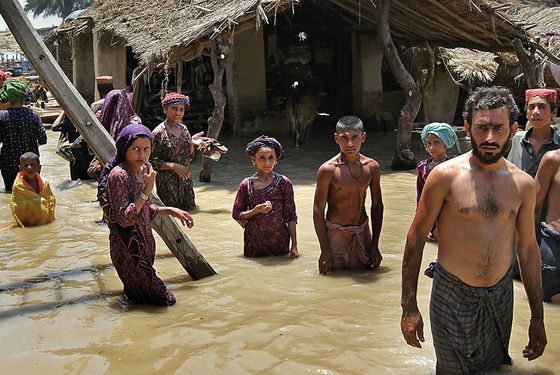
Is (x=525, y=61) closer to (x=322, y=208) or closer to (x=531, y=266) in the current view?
(x=322, y=208)

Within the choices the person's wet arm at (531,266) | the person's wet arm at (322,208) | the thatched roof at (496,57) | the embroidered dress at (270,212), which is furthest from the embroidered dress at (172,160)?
the thatched roof at (496,57)

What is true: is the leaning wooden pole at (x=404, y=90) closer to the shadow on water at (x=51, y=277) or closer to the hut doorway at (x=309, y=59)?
the hut doorway at (x=309, y=59)

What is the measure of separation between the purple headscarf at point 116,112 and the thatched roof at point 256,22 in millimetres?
2030

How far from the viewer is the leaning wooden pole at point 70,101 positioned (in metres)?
4.00

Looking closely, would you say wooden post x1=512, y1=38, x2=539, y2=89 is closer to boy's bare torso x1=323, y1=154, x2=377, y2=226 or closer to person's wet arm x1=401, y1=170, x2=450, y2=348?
boy's bare torso x1=323, y1=154, x2=377, y2=226

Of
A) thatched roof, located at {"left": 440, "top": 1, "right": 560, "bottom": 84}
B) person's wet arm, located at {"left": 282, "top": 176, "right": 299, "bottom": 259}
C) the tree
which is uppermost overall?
the tree

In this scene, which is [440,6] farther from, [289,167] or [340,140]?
[340,140]

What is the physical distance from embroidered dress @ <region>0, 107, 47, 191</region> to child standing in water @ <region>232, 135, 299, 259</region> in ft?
14.2

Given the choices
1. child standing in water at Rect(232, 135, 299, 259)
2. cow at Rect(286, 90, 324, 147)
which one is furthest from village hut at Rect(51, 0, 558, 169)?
child standing in water at Rect(232, 135, 299, 259)

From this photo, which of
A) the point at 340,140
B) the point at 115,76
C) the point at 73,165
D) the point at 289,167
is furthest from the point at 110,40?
the point at 340,140

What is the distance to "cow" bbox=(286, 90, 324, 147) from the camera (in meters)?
11.2

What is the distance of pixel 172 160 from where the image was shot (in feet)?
19.4

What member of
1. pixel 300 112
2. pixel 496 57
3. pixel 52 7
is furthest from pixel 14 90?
pixel 52 7

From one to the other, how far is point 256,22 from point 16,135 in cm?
379
